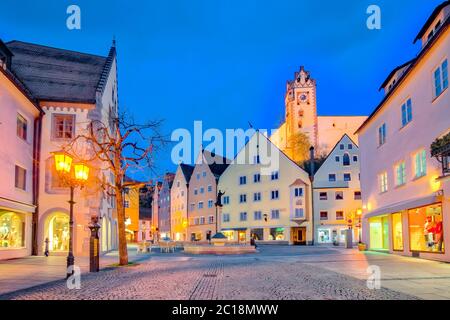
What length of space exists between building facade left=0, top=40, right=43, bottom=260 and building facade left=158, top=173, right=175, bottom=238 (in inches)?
2111

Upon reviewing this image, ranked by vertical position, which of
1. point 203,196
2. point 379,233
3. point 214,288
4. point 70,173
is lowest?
point 214,288

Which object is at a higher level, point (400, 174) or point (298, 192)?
point (298, 192)

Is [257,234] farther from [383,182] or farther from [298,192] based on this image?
[383,182]

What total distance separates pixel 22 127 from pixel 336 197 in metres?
43.1

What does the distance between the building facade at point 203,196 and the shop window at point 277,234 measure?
9.69 metres

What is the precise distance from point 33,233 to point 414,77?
24808 mm

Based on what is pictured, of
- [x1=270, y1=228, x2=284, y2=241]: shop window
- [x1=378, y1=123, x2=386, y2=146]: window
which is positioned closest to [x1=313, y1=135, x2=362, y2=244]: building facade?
[x1=270, y1=228, x2=284, y2=241]: shop window

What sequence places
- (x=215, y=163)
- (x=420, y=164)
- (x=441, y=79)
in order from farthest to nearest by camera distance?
1. (x=215, y=163)
2. (x=420, y=164)
3. (x=441, y=79)

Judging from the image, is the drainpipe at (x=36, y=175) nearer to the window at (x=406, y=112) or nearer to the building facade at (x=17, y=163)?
the building facade at (x=17, y=163)

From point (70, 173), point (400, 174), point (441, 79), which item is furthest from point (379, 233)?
point (70, 173)

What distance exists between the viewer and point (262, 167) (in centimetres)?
6444

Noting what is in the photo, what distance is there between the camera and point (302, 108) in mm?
109438

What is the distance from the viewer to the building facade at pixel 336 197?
60031mm

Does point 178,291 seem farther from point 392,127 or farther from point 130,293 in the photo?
point 392,127
